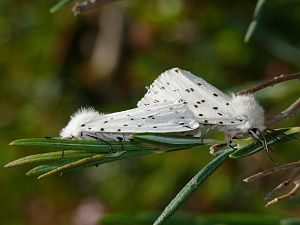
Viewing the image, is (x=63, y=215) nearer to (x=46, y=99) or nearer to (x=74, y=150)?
(x=46, y=99)

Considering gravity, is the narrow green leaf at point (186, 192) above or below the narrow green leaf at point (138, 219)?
below

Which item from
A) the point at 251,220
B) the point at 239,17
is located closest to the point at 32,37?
the point at 239,17

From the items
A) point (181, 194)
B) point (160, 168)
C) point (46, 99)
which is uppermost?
point (46, 99)

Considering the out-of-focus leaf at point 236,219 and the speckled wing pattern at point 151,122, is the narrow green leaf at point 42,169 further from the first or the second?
the out-of-focus leaf at point 236,219

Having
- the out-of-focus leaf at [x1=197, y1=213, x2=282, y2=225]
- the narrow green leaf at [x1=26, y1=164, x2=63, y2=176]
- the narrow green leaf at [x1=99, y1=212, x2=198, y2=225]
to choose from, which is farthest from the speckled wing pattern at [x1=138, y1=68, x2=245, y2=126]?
the out-of-focus leaf at [x1=197, y1=213, x2=282, y2=225]

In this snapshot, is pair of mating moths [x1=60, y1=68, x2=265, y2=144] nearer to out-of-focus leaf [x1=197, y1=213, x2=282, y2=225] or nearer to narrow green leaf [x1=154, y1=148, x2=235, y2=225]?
narrow green leaf [x1=154, y1=148, x2=235, y2=225]

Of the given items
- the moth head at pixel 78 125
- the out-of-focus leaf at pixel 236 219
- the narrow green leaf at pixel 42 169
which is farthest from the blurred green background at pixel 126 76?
the narrow green leaf at pixel 42 169
